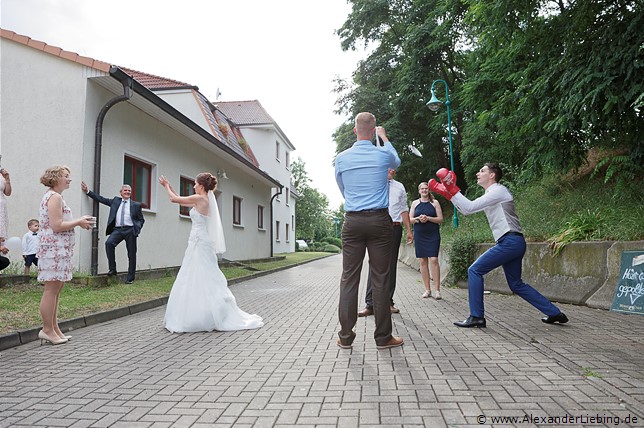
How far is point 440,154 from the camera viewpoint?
23.6 metres

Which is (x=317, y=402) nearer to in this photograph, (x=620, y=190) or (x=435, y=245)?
(x=435, y=245)

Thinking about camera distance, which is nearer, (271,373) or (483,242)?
(271,373)

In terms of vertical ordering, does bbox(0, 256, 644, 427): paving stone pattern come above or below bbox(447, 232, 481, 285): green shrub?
below

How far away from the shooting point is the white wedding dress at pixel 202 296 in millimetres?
5793

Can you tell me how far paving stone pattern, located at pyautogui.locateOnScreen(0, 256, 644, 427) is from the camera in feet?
9.31

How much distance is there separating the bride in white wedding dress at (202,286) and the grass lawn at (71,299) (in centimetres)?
142

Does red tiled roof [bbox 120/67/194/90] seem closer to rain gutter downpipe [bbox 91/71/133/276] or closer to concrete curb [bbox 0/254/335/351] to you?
rain gutter downpipe [bbox 91/71/133/276]

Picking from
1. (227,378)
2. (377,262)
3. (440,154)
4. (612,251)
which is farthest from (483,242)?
(440,154)

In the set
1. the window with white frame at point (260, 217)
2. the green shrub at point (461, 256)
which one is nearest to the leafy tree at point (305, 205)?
the window with white frame at point (260, 217)

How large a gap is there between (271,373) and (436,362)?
1.38 m

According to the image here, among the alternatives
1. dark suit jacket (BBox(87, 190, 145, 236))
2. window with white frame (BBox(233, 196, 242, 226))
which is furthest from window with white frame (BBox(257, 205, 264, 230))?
dark suit jacket (BBox(87, 190, 145, 236))

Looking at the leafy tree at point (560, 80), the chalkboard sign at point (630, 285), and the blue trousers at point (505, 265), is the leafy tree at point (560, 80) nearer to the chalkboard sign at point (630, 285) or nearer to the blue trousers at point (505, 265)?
the chalkboard sign at point (630, 285)

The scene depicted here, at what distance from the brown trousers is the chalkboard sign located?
361 cm

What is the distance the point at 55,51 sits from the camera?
384 inches
